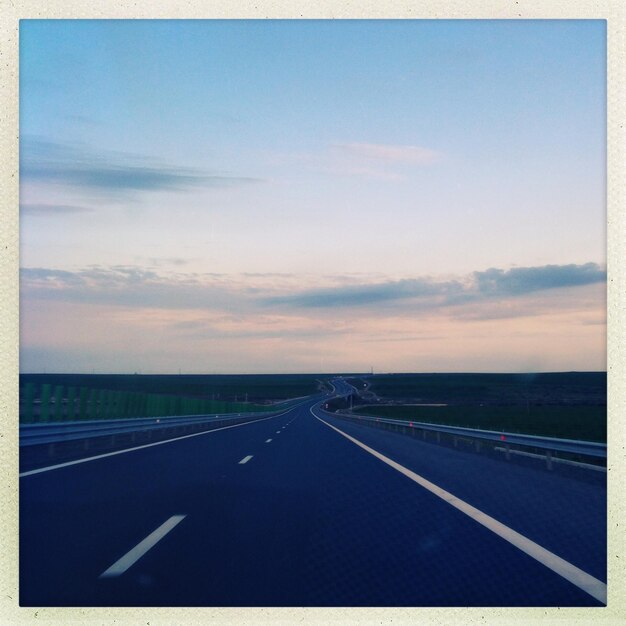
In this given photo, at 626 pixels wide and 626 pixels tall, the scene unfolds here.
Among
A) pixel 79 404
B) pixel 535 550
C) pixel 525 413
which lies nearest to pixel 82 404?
pixel 79 404

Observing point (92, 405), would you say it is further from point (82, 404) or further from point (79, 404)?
point (79, 404)

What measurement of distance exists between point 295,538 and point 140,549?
155 centimetres

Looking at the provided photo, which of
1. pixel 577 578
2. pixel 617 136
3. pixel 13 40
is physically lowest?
pixel 577 578

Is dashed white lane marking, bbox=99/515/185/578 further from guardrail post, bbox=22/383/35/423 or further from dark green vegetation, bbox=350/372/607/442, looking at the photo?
guardrail post, bbox=22/383/35/423

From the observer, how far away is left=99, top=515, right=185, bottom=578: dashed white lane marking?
230 inches

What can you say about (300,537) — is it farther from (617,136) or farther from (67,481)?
(67,481)

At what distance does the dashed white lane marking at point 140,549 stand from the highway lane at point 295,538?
Answer: 5 cm

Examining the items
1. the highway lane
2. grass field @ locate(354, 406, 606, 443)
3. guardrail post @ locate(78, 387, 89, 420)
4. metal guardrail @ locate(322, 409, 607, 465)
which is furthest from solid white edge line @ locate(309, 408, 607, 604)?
guardrail post @ locate(78, 387, 89, 420)

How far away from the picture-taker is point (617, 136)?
5.49 metres

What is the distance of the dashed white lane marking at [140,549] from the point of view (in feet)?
19.1

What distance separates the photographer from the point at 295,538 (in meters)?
7.25

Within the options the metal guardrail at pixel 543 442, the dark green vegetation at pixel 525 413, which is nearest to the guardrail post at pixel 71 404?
the metal guardrail at pixel 543 442

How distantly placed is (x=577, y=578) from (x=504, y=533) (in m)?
1.86
